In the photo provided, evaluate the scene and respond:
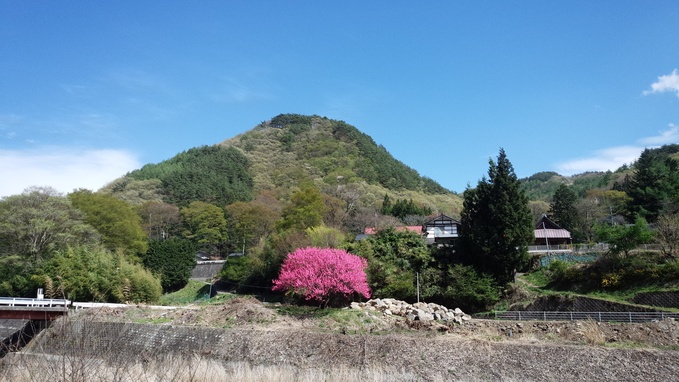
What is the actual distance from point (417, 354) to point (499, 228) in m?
12.0

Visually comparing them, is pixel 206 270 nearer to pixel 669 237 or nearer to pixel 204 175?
pixel 204 175

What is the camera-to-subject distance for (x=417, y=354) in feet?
58.4

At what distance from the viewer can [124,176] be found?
95.6 metres

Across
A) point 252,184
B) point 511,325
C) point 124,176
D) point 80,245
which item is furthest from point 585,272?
point 124,176

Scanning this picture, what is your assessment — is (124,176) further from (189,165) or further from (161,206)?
(161,206)

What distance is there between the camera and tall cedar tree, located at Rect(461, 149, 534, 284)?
27.0 meters

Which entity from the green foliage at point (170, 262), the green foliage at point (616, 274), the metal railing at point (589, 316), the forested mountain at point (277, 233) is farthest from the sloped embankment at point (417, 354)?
the green foliage at point (170, 262)

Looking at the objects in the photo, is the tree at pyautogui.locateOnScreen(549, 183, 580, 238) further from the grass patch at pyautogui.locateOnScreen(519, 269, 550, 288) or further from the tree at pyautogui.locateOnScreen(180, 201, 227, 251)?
the tree at pyautogui.locateOnScreen(180, 201, 227, 251)

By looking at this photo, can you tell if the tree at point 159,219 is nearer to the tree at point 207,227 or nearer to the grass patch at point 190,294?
the tree at point 207,227

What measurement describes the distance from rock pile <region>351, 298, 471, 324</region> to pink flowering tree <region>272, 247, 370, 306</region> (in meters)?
0.95

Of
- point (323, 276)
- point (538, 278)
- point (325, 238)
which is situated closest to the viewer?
point (323, 276)

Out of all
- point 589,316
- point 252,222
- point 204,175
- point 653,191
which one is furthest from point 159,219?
point 653,191

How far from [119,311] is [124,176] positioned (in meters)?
77.1

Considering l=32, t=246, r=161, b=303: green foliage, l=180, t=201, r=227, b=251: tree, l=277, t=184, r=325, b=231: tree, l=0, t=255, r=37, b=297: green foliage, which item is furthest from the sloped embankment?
l=180, t=201, r=227, b=251: tree
